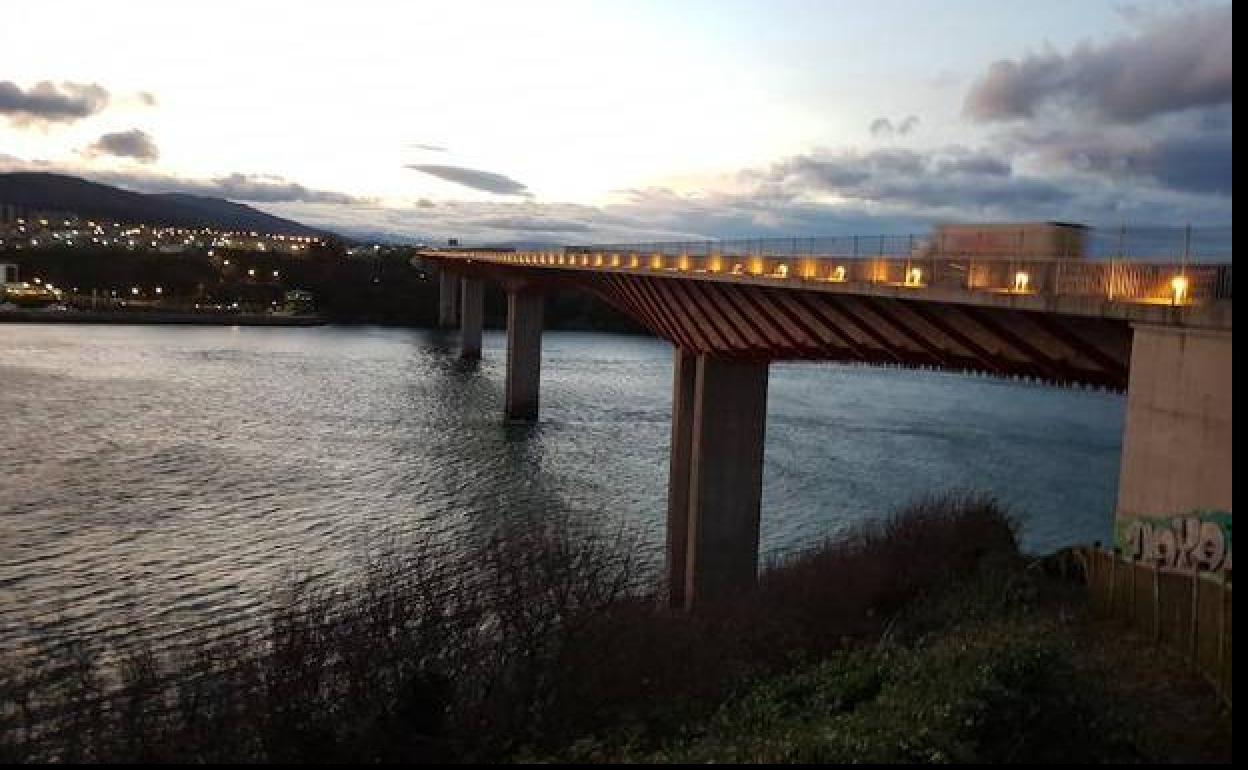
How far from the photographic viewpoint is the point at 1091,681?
11461mm

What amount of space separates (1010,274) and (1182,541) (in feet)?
21.0

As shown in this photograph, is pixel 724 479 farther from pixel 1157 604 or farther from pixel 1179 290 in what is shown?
pixel 1157 604

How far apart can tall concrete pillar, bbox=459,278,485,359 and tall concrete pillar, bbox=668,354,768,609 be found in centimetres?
7050

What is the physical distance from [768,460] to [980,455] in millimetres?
11016

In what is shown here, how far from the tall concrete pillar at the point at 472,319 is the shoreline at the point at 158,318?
42199 millimetres

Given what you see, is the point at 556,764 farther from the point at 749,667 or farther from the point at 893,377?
the point at 893,377

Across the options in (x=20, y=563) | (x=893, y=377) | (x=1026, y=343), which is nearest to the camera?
(x=1026, y=343)

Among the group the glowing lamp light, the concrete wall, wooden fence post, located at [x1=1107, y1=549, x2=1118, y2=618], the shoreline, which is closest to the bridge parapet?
the glowing lamp light

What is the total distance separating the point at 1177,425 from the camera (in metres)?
12.5

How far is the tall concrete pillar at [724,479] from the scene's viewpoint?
30.8m

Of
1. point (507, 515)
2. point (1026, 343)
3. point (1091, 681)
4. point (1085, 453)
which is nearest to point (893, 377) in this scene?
point (1085, 453)

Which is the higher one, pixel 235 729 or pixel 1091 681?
pixel 1091 681

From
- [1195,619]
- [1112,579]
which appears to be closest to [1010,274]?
[1112,579]

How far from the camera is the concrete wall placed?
11.9 meters
